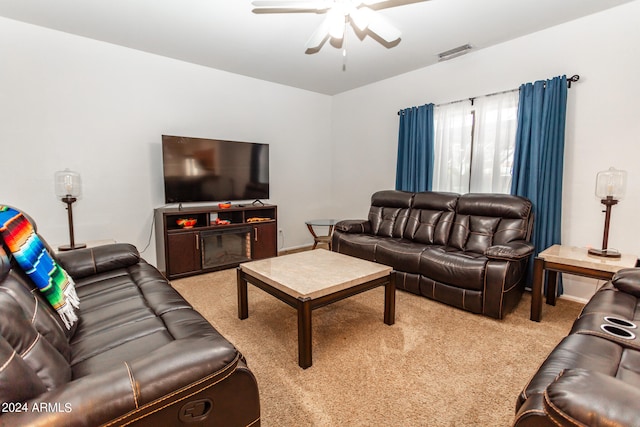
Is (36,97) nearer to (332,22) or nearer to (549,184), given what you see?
(332,22)

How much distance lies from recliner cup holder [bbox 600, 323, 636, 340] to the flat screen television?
12.2ft

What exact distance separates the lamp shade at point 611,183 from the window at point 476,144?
82cm

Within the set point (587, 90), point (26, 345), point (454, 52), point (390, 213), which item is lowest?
point (26, 345)

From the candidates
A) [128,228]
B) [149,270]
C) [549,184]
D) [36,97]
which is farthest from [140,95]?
[549,184]

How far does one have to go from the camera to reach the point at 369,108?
471 cm

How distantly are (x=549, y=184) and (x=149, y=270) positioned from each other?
3586 mm

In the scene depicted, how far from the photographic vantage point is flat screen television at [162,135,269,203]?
3570 millimetres

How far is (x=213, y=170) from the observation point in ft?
12.7

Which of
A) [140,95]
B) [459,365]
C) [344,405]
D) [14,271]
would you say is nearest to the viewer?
[14,271]

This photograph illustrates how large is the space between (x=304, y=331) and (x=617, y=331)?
1.48 meters

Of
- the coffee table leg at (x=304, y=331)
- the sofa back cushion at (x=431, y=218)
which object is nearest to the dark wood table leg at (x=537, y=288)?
the sofa back cushion at (x=431, y=218)

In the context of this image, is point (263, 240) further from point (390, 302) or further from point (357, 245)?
point (390, 302)

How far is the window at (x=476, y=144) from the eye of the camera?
3299 millimetres

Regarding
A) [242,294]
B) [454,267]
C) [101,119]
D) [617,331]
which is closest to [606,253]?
[454,267]
